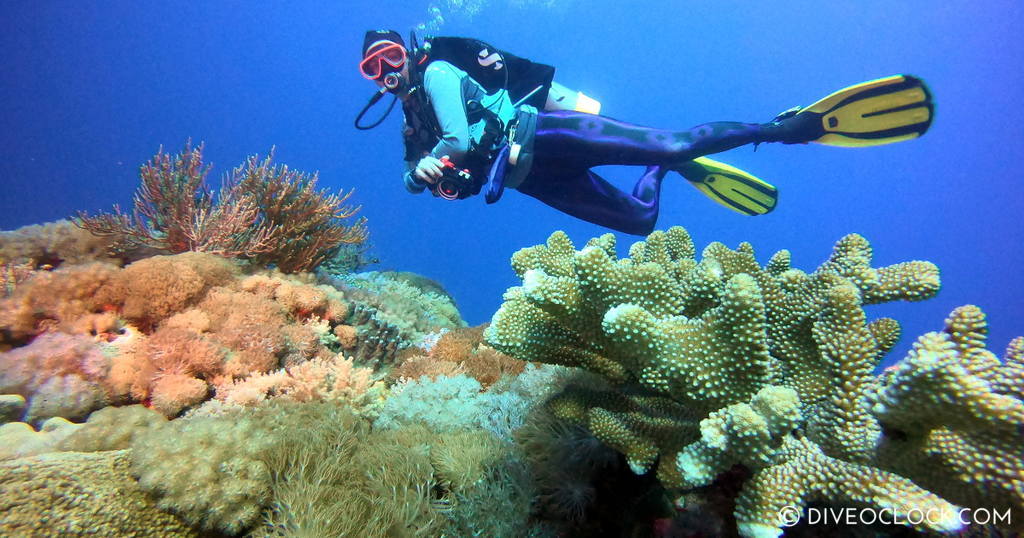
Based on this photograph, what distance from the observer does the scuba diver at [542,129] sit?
487 centimetres

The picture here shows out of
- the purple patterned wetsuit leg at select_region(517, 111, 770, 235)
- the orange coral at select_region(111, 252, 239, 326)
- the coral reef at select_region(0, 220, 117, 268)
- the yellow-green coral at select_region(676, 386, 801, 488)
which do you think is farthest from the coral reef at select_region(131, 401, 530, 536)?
the coral reef at select_region(0, 220, 117, 268)

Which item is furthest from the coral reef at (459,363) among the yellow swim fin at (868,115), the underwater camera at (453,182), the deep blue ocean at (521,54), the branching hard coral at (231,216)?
the deep blue ocean at (521,54)

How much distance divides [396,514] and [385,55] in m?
5.08

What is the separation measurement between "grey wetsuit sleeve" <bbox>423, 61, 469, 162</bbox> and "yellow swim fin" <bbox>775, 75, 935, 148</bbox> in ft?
14.5

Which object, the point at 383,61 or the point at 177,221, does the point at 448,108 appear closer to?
the point at 383,61

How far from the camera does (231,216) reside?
5203 mm

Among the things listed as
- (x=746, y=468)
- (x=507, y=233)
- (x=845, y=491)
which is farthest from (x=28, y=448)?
(x=507, y=233)

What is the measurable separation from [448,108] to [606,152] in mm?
2155

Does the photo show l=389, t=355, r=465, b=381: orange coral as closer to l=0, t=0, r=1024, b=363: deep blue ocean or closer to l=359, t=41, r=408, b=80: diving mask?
l=359, t=41, r=408, b=80: diving mask

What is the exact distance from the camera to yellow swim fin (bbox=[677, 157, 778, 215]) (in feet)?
22.3

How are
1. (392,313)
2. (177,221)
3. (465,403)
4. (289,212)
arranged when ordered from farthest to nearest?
(289,212) < (392,313) < (177,221) < (465,403)

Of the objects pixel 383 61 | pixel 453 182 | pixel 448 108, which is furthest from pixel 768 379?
pixel 383 61

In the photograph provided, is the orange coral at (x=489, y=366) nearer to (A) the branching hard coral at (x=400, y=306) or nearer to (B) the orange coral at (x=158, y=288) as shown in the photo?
(A) the branching hard coral at (x=400, y=306)

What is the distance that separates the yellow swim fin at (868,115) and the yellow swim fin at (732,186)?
115 centimetres
